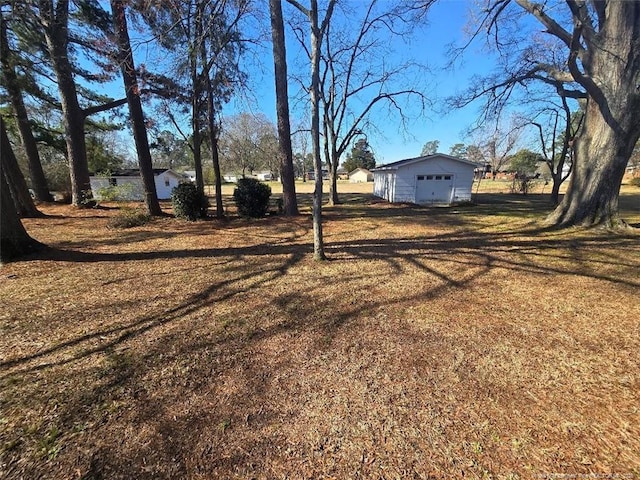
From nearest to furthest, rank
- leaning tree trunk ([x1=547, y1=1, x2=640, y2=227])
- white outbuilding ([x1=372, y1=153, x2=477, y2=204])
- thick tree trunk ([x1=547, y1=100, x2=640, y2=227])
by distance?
leaning tree trunk ([x1=547, y1=1, x2=640, y2=227]) < thick tree trunk ([x1=547, y1=100, x2=640, y2=227]) < white outbuilding ([x1=372, y1=153, x2=477, y2=204])

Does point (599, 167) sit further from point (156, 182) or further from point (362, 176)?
point (362, 176)

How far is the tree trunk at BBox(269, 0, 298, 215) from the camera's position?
8562mm

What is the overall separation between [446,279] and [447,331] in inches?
62.9

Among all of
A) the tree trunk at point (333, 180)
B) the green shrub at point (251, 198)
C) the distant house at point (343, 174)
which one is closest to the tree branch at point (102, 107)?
the green shrub at point (251, 198)

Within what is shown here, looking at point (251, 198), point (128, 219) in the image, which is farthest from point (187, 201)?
point (251, 198)

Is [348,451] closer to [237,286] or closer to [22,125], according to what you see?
[237,286]

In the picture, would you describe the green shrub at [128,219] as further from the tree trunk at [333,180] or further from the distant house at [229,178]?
the distant house at [229,178]

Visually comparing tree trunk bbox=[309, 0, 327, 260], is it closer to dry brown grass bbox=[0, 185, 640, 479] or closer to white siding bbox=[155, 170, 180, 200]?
dry brown grass bbox=[0, 185, 640, 479]

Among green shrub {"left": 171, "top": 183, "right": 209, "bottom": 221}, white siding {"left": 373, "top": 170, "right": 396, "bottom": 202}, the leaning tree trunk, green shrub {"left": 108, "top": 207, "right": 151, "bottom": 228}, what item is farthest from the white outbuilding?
green shrub {"left": 108, "top": 207, "right": 151, "bottom": 228}

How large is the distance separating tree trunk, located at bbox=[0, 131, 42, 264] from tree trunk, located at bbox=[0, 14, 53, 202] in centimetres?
887

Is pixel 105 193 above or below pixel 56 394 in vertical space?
above

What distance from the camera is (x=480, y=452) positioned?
5.39 ft

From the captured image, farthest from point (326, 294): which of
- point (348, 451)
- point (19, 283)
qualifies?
point (19, 283)

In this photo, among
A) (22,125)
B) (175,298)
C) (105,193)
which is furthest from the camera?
(22,125)
